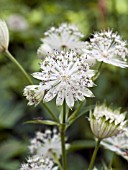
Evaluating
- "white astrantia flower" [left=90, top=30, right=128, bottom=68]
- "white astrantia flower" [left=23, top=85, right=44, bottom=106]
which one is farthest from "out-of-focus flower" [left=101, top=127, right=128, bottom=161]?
"white astrantia flower" [left=23, top=85, right=44, bottom=106]

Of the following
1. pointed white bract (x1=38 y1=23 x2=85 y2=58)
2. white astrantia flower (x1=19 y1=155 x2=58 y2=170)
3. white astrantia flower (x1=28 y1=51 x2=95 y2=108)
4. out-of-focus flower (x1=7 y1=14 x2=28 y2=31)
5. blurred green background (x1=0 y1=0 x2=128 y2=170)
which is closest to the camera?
white astrantia flower (x1=28 y1=51 x2=95 y2=108)

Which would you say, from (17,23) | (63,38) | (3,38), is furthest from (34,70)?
(3,38)

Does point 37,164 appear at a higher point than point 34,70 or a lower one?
lower

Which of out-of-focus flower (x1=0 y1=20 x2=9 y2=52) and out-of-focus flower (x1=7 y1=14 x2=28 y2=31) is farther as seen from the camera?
out-of-focus flower (x1=7 y1=14 x2=28 y2=31)

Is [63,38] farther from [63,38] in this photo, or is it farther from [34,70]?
[34,70]

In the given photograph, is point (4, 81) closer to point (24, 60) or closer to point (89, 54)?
point (24, 60)

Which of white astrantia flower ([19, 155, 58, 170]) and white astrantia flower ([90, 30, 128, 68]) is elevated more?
white astrantia flower ([90, 30, 128, 68])

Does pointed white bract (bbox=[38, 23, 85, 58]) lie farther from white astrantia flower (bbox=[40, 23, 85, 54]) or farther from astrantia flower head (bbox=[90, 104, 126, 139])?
astrantia flower head (bbox=[90, 104, 126, 139])

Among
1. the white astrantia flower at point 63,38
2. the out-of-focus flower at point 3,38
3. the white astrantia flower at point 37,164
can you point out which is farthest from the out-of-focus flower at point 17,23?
the white astrantia flower at point 37,164
